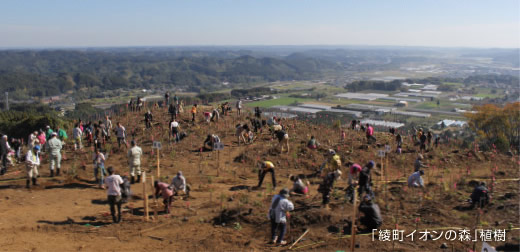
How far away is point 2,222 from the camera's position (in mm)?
10422

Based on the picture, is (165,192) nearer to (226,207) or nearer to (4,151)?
(226,207)

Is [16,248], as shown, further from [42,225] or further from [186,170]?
[186,170]

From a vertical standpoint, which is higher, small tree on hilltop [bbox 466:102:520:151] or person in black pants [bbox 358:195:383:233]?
person in black pants [bbox 358:195:383:233]

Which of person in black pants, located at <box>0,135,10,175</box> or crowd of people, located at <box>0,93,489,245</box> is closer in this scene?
crowd of people, located at <box>0,93,489,245</box>

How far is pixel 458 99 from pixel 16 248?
10094 cm

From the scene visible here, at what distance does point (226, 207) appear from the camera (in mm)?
11367

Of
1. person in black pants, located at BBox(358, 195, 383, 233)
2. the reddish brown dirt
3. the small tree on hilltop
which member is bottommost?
the small tree on hilltop

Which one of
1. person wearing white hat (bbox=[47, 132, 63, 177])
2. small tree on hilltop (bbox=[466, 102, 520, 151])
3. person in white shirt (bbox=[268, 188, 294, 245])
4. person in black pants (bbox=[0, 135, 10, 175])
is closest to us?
person in white shirt (bbox=[268, 188, 294, 245])

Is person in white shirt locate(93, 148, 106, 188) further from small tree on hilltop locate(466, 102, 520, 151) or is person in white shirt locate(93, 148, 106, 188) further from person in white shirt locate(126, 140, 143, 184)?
small tree on hilltop locate(466, 102, 520, 151)

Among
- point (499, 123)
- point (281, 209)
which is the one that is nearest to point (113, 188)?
point (281, 209)

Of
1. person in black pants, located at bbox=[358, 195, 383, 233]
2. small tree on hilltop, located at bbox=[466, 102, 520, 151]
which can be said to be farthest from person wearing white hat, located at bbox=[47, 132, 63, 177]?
small tree on hilltop, located at bbox=[466, 102, 520, 151]

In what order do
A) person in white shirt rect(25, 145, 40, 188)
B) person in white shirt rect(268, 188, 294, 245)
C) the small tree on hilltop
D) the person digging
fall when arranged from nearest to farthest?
person in white shirt rect(268, 188, 294, 245) < the person digging < person in white shirt rect(25, 145, 40, 188) < the small tree on hilltop

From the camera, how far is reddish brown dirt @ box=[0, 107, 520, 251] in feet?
30.7

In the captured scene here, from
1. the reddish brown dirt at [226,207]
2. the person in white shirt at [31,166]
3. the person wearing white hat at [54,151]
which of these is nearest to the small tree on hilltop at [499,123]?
the reddish brown dirt at [226,207]
